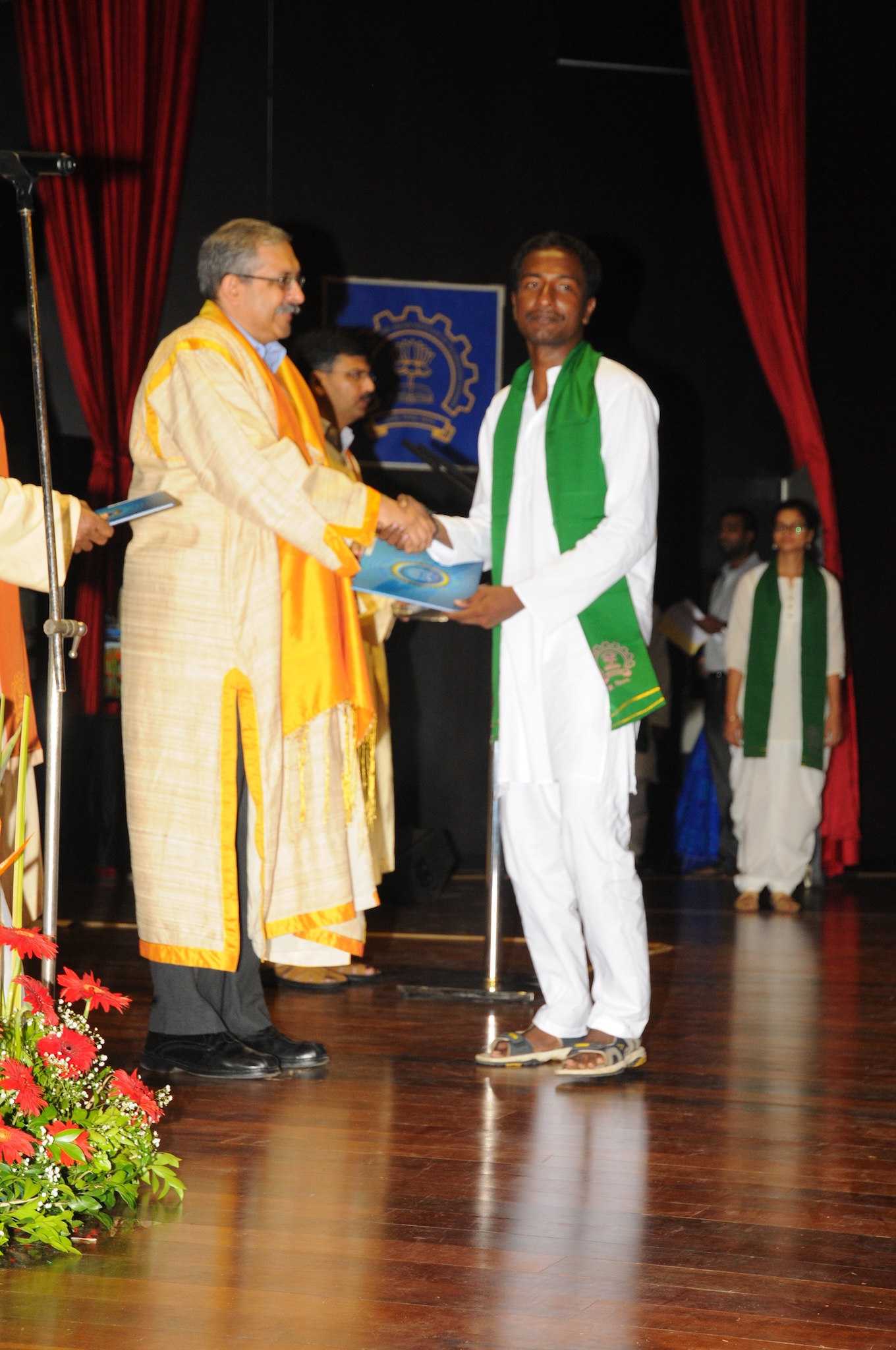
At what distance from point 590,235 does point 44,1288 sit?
6.07 m

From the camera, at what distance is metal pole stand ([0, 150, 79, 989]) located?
7.41ft

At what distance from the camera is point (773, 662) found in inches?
239

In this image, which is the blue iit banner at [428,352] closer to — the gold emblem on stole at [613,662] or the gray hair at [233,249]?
the gray hair at [233,249]

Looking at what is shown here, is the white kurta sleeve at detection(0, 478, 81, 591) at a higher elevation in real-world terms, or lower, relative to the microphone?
lower

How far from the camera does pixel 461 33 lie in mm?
6777

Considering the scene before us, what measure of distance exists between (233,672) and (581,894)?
0.84 m

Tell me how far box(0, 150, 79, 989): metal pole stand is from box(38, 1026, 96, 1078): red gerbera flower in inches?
6.6

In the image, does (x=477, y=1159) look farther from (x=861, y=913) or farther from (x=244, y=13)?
(x=244, y=13)

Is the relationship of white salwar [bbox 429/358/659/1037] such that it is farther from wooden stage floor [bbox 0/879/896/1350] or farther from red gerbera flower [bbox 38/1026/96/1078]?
red gerbera flower [bbox 38/1026/96/1078]

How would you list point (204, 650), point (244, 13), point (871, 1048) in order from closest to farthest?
point (204, 650) → point (871, 1048) → point (244, 13)

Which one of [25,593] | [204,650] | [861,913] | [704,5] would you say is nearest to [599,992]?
[204,650]

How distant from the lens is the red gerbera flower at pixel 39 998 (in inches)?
83.6

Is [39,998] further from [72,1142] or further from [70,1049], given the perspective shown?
[72,1142]

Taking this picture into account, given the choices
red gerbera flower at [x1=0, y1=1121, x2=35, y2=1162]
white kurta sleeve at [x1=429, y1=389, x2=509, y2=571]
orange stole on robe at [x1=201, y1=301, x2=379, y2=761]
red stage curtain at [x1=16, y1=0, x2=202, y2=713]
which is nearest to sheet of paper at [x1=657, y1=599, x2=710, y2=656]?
red stage curtain at [x1=16, y1=0, x2=202, y2=713]
